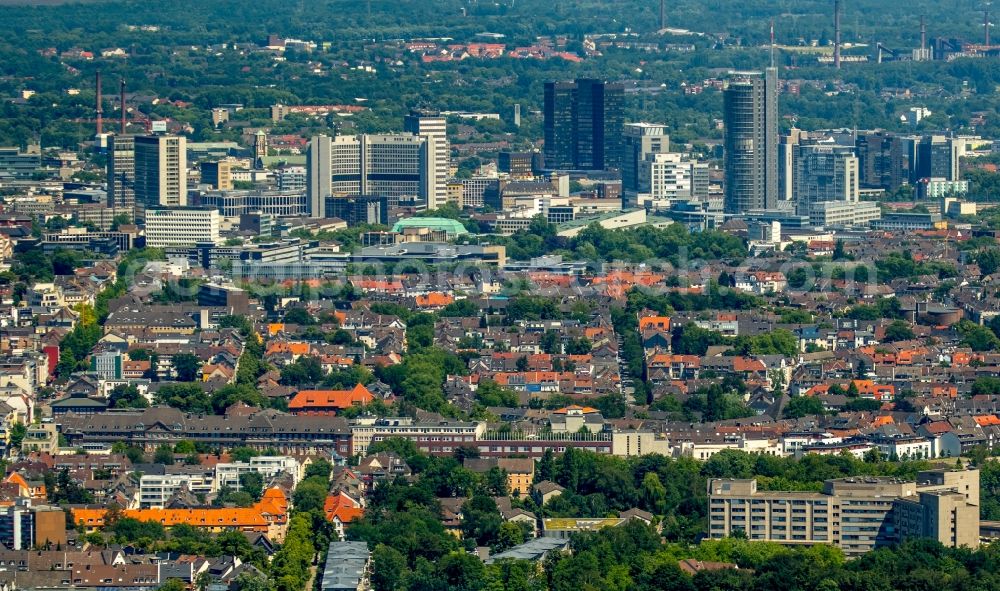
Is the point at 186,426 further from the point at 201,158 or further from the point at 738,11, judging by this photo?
the point at 738,11

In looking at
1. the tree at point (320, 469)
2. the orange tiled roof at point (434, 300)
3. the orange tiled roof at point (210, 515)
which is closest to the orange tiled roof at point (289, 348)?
the orange tiled roof at point (434, 300)

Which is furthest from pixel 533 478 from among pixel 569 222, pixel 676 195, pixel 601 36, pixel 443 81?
pixel 601 36

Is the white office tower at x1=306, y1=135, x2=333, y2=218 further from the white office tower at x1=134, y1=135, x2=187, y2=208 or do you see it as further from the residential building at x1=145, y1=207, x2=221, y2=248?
the residential building at x1=145, y1=207, x2=221, y2=248

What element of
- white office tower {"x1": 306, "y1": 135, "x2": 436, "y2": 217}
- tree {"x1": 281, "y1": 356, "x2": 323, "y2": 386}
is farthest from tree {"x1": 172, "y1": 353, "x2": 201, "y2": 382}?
white office tower {"x1": 306, "y1": 135, "x2": 436, "y2": 217}

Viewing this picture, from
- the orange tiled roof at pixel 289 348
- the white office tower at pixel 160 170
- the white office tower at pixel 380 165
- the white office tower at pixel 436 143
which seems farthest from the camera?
the white office tower at pixel 436 143

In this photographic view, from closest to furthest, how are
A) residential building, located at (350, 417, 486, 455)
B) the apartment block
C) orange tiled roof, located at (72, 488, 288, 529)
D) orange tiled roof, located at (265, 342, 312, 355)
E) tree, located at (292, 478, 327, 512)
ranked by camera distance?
1. the apartment block
2. orange tiled roof, located at (72, 488, 288, 529)
3. tree, located at (292, 478, 327, 512)
4. residential building, located at (350, 417, 486, 455)
5. orange tiled roof, located at (265, 342, 312, 355)

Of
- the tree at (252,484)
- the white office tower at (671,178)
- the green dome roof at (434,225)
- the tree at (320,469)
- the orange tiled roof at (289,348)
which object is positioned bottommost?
the tree at (252,484)

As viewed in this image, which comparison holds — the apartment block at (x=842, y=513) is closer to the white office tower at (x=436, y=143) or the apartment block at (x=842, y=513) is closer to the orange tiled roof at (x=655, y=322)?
the orange tiled roof at (x=655, y=322)
